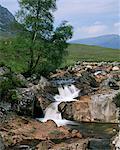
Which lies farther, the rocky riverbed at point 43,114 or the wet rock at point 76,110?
the wet rock at point 76,110

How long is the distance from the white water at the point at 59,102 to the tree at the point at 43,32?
9.51 m

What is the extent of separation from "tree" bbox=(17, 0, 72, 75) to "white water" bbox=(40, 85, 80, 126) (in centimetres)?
951

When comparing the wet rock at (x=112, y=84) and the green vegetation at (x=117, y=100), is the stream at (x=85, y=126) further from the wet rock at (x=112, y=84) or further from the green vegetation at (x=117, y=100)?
the wet rock at (x=112, y=84)

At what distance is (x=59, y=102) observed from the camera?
4438 centimetres

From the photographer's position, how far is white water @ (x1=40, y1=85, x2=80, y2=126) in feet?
135

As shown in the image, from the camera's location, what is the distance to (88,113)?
4106 cm

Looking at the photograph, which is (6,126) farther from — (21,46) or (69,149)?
(21,46)

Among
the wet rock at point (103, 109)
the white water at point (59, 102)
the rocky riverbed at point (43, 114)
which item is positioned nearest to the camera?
the rocky riverbed at point (43, 114)

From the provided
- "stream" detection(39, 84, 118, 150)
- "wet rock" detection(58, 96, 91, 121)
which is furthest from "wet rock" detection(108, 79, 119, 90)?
"wet rock" detection(58, 96, 91, 121)

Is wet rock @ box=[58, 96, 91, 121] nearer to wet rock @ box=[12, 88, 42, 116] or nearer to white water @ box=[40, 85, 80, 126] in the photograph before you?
white water @ box=[40, 85, 80, 126]

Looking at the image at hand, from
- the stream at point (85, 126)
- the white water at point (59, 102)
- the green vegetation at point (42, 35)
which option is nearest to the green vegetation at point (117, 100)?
the stream at point (85, 126)

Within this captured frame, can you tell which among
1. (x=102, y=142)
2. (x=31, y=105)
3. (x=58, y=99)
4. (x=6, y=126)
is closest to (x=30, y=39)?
(x=58, y=99)

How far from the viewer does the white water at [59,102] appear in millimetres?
41188

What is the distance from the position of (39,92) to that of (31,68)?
1512 cm
